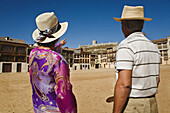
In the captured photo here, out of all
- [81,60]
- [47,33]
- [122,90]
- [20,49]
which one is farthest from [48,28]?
[81,60]

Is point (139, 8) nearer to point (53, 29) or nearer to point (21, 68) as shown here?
point (53, 29)

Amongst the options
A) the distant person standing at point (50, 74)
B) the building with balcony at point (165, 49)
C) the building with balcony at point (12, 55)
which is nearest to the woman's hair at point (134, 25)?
the distant person standing at point (50, 74)

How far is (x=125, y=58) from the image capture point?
1489mm

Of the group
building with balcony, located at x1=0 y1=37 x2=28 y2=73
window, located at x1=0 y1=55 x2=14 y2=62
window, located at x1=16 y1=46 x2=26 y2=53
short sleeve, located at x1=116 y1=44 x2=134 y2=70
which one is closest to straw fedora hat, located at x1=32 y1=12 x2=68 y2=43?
short sleeve, located at x1=116 y1=44 x2=134 y2=70

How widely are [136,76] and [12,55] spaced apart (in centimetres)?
3899

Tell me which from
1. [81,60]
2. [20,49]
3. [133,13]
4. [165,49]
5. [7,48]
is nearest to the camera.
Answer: [133,13]

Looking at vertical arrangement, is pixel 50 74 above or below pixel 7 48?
below

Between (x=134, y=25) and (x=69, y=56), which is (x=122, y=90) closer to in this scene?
(x=134, y=25)

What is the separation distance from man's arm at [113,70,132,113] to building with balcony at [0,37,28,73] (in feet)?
123

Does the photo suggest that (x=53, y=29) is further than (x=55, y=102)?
Yes

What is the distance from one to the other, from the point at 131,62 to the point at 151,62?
292 mm

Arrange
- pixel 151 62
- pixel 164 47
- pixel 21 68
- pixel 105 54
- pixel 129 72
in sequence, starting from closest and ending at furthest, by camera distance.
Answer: pixel 129 72 < pixel 151 62 < pixel 21 68 < pixel 164 47 < pixel 105 54

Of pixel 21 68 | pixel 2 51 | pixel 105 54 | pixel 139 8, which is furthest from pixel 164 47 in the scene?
pixel 139 8

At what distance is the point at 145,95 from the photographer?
156 cm
